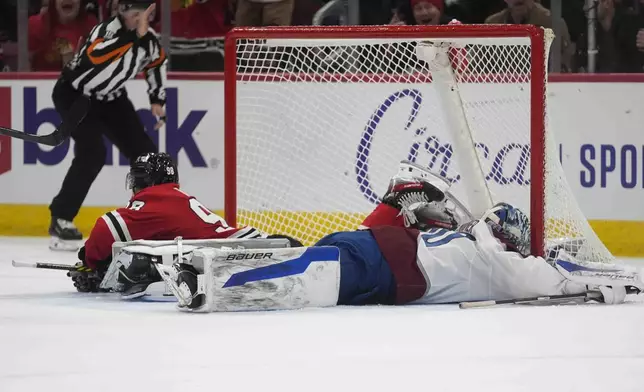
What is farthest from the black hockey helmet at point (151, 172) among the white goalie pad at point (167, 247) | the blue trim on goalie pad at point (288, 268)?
the blue trim on goalie pad at point (288, 268)

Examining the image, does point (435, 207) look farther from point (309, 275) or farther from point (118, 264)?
point (118, 264)

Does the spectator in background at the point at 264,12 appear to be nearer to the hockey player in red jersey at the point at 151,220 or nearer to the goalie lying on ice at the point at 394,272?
the hockey player in red jersey at the point at 151,220

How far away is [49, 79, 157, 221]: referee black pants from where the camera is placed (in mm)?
6695

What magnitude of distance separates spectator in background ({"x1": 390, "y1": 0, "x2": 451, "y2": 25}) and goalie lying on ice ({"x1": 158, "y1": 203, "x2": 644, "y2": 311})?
2277mm

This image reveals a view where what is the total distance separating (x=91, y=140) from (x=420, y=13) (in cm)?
177

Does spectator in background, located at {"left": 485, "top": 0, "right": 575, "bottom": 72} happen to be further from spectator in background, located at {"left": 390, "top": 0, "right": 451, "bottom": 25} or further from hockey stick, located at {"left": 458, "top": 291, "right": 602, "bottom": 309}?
hockey stick, located at {"left": 458, "top": 291, "right": 602, "bottom": 309}

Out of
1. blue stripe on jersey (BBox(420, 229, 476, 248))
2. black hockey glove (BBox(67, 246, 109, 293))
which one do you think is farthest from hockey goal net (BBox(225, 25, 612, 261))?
black hockey glove (BBox(67, 246, 109, 293))

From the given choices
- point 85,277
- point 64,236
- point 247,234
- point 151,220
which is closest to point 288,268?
point 247,234

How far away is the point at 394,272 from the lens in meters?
4.33

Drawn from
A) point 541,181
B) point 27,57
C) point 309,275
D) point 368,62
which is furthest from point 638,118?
point 27,57

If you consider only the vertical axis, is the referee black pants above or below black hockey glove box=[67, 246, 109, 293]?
above

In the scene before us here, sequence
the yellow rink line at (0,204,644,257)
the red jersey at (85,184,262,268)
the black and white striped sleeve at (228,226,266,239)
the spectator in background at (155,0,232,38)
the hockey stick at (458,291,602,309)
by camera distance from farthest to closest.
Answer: the spectator in background at (155,0,232,38) < the yellow rink line at (0,204,644,257) < the black and white striped sleeve at (228,226,266,239) < the red jersey at (85,184,262,268) < the hockey stick at (458,291,602,309)

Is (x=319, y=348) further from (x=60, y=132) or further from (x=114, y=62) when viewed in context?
(x=114, y=62)

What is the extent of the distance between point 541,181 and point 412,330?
107 centimetres
